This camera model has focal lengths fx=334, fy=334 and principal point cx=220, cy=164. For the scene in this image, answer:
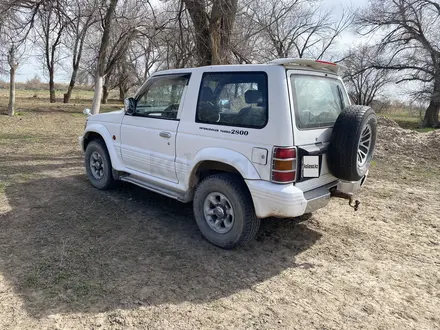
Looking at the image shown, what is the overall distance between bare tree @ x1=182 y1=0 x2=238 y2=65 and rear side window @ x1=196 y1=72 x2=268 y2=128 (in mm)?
3239

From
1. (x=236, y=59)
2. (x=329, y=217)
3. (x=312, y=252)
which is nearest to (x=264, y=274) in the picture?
(x=312, y=252)

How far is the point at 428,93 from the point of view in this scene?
26875 mm

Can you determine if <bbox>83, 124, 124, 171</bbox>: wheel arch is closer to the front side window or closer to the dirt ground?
the dirt ground

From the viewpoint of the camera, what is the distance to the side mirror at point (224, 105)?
11.6 ft

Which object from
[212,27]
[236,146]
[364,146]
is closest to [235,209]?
[236,146]

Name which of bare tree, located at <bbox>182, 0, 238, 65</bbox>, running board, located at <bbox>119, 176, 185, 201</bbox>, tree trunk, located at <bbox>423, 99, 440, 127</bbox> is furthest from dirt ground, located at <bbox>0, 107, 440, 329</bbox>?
tree trunk, located at <bbox>423, 99, 440, 127</bbox>

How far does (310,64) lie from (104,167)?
3405mm

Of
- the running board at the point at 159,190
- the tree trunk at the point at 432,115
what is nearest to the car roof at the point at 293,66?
the running board at the point at 159,190

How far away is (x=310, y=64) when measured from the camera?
139 inches

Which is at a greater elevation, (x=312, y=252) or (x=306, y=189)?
(x=306, y=189)

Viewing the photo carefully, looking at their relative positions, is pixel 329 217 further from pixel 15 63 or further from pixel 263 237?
pixel 15 63

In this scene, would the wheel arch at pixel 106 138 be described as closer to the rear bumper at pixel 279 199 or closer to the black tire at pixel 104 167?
the black tire at pixel 104 167

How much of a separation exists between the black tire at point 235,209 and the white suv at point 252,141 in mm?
10

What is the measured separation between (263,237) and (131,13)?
29.7 feet
